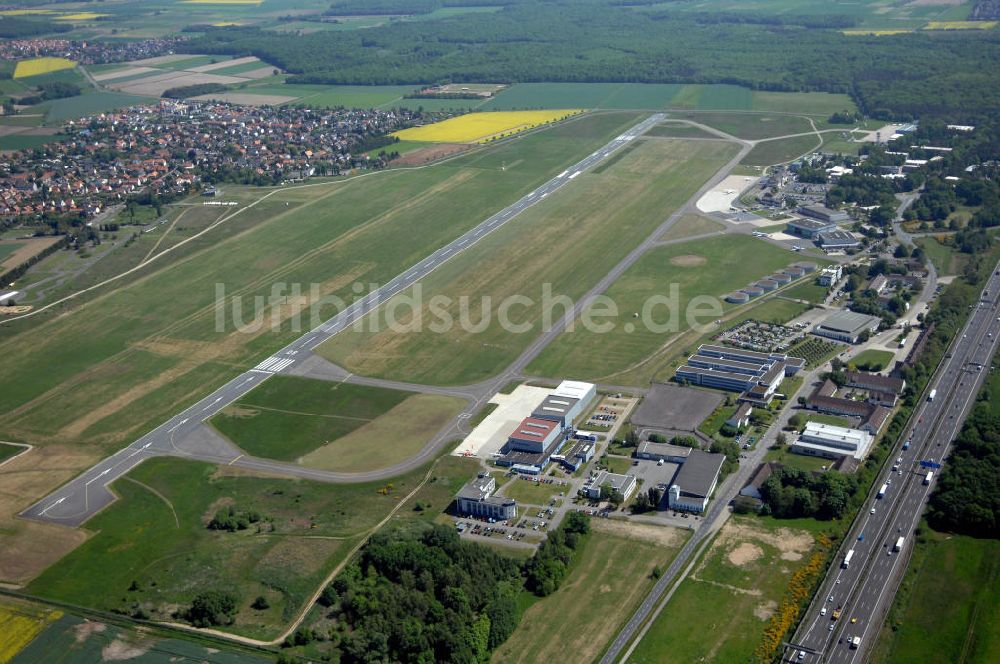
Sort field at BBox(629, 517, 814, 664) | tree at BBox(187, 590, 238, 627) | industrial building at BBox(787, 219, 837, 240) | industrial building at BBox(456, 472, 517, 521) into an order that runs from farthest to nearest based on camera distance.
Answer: industrial building at BBox(787, 219, 837, 240) → industrial building at BBox(456, 472, 517, 521) → tree at BBox(187, 590, 238, 627) → field at BBox(629, 517, 814, 664)

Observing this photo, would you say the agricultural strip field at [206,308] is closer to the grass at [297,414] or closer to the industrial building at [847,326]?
the grass at [297,414]

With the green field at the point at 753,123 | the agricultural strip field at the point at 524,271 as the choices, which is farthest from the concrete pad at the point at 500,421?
the green field at the point at 753,123

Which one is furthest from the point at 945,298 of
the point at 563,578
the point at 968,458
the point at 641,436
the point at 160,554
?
the point at 160,554

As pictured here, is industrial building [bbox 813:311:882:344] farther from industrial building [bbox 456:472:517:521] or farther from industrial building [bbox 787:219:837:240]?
industrial building [bbox 456:472:517:521]

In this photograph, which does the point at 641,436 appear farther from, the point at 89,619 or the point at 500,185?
the point at 500,185

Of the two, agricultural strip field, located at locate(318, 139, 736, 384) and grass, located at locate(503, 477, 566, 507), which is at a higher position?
agricultural strip field, located at locate(318, 139, 736, 384)

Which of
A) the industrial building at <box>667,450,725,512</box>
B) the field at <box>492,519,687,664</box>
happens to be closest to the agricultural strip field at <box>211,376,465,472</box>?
the field at <box>492,519,687,664</box>

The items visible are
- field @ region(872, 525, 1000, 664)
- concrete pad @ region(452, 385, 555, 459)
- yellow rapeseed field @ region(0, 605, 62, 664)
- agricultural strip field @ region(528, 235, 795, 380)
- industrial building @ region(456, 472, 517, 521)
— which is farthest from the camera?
agricultural strip field @ region(528, 235, 795, 380)
